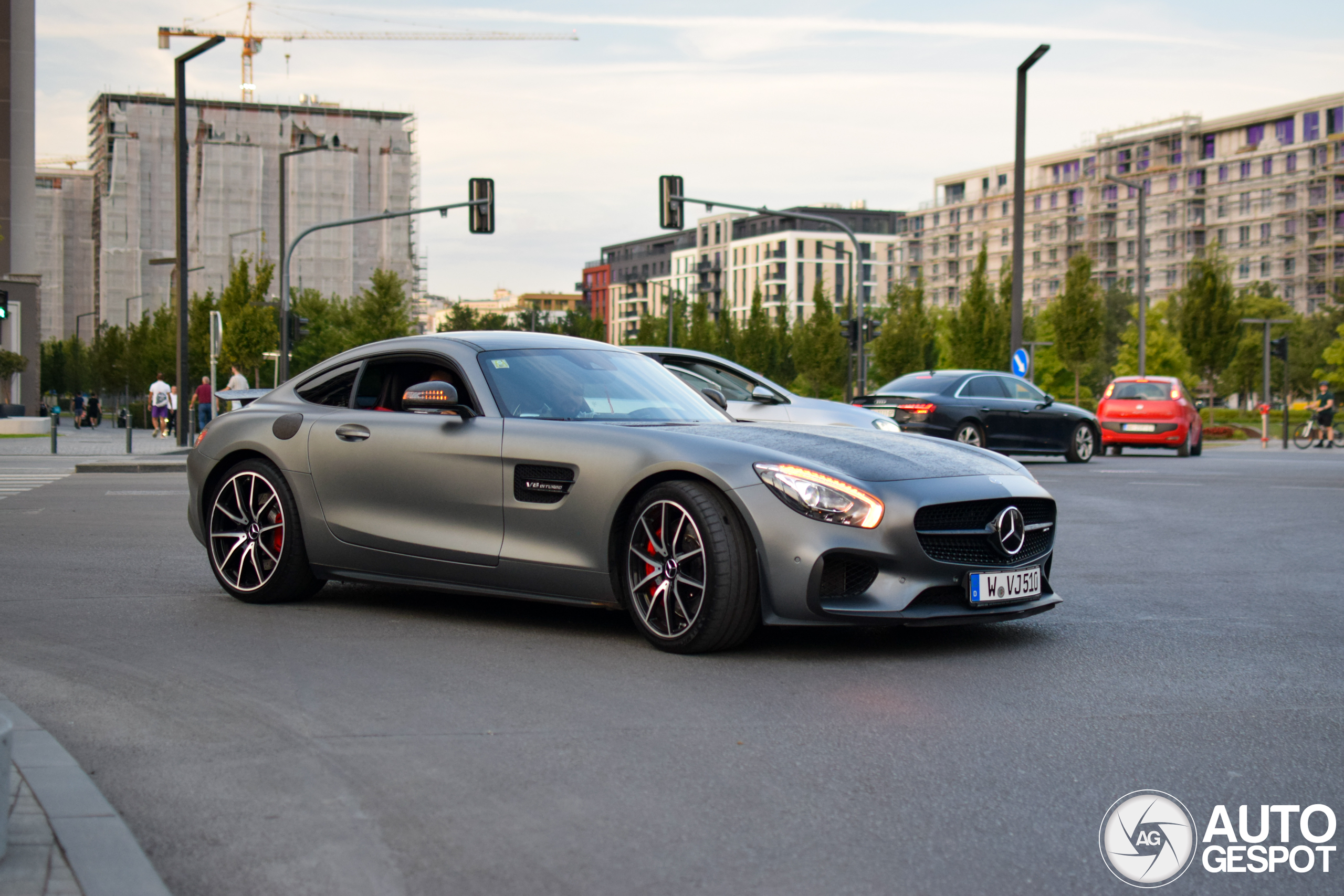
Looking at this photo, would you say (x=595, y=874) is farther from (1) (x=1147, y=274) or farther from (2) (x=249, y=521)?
(1) (x=1147, y=274)

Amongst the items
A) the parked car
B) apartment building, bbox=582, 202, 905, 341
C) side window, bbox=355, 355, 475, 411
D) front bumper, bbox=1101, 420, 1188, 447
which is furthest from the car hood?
apartment building, bbox=582, 202, 905, 341

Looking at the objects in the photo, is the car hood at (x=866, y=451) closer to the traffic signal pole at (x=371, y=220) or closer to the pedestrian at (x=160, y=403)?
the traffic signal pole at (x=371, y=220)

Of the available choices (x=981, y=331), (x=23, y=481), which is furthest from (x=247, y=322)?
(x=23, y=481)

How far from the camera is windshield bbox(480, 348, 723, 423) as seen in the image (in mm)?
6621

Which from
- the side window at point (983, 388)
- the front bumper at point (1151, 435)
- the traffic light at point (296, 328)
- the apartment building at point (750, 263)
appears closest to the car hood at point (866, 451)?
the side window at point (983, 388)

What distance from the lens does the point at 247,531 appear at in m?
7.47

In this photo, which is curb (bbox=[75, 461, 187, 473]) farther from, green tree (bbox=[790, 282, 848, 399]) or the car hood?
green tree (bbox=[790, 282, 848, 399])

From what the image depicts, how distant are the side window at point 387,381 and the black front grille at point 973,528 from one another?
2805mm

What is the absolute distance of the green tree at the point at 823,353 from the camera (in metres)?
70.4

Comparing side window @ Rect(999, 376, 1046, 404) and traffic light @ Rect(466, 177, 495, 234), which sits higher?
traffic light @ Rect(466, 177, 495, 234)

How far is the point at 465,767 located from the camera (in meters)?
4.10

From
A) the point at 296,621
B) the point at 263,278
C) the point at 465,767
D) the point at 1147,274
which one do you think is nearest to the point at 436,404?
the point at 296,621

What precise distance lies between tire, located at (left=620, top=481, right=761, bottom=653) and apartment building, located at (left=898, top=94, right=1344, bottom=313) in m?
108

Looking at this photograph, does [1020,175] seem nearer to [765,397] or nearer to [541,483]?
[765,397]
